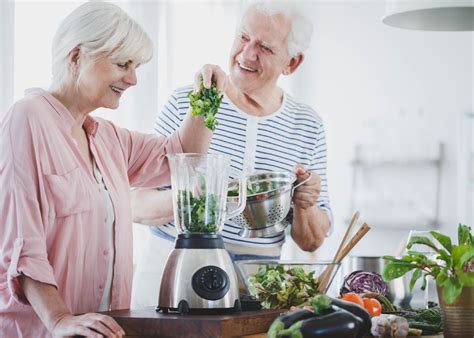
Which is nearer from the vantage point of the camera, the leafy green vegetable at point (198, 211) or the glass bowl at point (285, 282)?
the leafy green vegetable at point (198, 211)

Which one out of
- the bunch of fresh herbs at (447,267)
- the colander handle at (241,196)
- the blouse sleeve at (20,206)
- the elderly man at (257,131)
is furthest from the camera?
the elderly man at (257,131)

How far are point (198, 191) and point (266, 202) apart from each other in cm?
36

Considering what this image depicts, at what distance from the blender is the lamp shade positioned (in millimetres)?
813

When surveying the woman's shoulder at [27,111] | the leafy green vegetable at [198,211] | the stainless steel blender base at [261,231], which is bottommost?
the stainless steel blender base at [261,231]

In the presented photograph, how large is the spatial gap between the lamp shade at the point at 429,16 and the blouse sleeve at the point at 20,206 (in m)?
1.19

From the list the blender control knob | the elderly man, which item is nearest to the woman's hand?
the blender control knob

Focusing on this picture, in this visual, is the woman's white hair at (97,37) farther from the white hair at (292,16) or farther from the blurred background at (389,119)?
the blurred background at (389,119)

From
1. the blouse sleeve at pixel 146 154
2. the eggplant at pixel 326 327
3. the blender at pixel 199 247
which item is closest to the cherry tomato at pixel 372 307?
the blender at pixel 199 247

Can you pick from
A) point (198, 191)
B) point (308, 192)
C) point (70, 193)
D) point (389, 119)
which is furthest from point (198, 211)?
point (389, 119)

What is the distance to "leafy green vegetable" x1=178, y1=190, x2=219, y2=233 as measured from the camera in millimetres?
2084

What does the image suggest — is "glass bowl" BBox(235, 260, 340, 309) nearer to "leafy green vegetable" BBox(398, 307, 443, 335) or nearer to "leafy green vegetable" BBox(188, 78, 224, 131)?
"leafy green vegetable" BBox(398, 307, 443, 335)

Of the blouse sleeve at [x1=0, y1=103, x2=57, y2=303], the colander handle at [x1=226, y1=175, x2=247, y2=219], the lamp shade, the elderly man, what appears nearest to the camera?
the blouse sleeve at [x1=0, y1=103, x2=57, y2=303]

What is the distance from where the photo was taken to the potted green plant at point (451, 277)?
183cm

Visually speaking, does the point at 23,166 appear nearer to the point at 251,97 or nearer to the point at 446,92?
the point at 251,97
